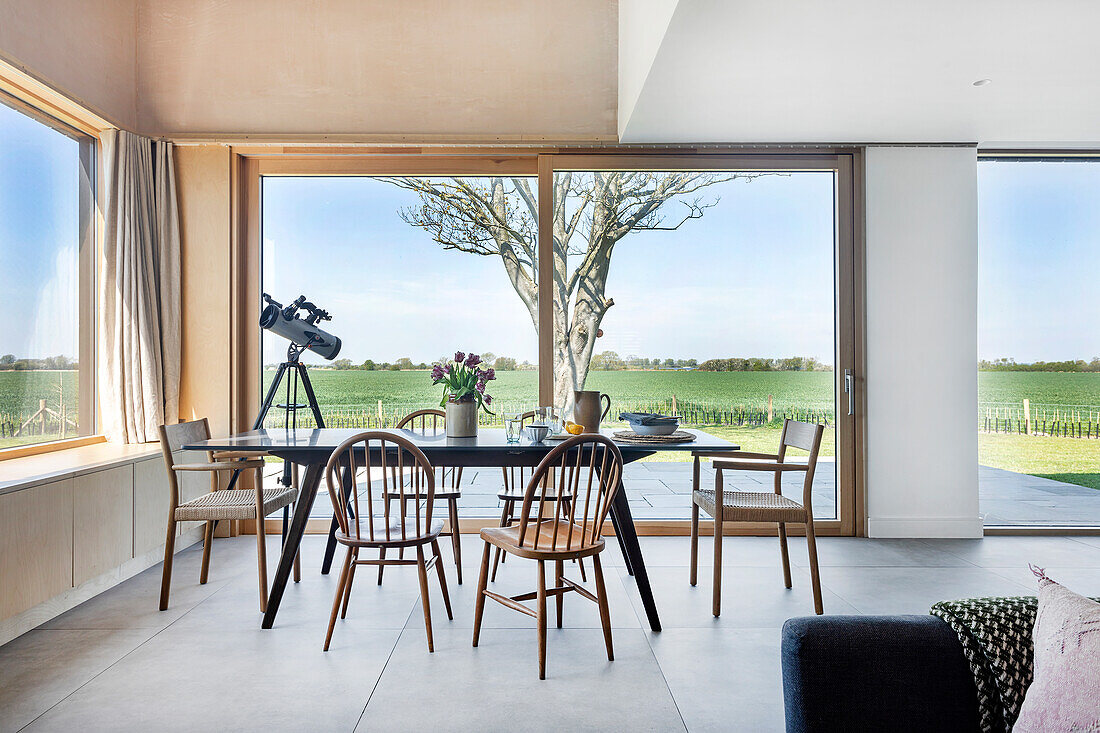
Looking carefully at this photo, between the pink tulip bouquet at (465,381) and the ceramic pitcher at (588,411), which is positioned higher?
the pink tulip bouquet at (465,381)

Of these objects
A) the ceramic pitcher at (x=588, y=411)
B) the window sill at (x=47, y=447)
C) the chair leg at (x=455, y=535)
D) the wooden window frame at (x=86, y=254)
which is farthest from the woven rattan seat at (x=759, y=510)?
the wooden window frame at (x=86, y=254)

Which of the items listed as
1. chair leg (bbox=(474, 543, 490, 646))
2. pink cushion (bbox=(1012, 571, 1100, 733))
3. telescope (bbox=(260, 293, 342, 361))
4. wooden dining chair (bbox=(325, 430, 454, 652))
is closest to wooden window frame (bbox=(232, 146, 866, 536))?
telescope (bbox=(260, 293, 342, 361))

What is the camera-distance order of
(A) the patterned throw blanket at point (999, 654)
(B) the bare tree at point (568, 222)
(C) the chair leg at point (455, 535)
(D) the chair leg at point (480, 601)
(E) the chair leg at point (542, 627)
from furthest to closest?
(B) the bare tree at point (568, 222)
(C) the chair leg at point (455, 535)
(D) the chair leg at point (480, 601)
(E) the chair leg at point (542, 627)
(A) the patterned throw blanket at point (999, 654)

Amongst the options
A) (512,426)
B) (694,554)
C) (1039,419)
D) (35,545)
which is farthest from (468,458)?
(1039,419)

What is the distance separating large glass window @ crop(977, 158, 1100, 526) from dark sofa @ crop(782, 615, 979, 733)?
13.1ft

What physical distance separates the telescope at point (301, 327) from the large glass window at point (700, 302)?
148cm

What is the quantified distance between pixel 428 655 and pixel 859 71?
3.36 meters

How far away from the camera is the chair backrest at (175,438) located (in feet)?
10.5

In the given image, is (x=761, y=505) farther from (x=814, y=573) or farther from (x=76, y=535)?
(x=76, y=535)

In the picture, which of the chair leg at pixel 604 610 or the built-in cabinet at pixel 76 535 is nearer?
the chair leg at pixel 604 610

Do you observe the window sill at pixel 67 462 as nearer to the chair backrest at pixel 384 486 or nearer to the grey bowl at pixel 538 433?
the chair backrest at pixel 384 486

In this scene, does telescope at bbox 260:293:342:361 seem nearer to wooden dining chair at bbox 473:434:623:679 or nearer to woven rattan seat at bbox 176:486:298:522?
woven rattan seat at bbox 176:486:298:522

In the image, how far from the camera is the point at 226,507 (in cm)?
316

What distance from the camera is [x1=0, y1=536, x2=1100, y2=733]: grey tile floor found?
2.17 metres
